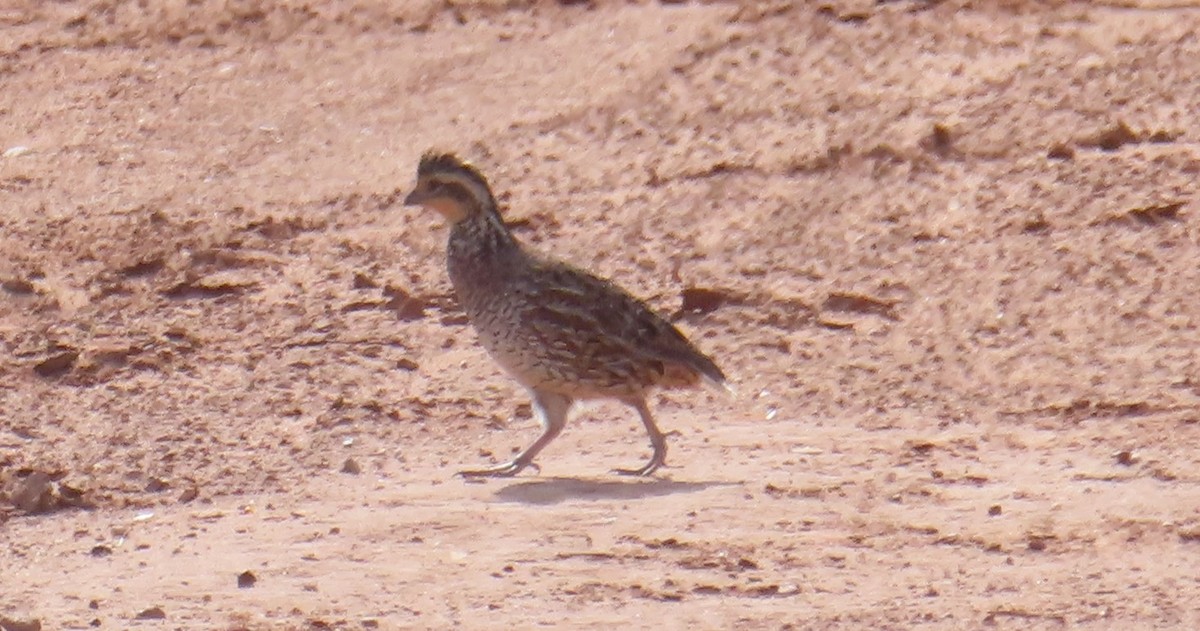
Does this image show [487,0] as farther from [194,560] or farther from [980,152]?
[194,560]

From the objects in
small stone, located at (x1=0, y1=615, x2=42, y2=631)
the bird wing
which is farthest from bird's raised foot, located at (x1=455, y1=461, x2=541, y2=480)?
small stone, located at (x1=0, y1=615, x2=42, y2=631)

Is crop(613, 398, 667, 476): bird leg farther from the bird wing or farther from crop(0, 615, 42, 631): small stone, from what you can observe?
crop(0, 615, 42, 631): small stone

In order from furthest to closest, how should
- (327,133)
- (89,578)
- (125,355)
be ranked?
1. (327,133)
2. (125,355)
3. (89,578)

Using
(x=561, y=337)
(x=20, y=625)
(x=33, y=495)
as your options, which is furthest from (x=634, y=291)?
(x=20, y=625)

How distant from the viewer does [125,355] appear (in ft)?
39.4

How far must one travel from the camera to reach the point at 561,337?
33.9 feet

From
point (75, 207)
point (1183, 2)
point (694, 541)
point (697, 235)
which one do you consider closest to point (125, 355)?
point (75, 207)

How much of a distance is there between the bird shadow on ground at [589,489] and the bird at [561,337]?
22 cm

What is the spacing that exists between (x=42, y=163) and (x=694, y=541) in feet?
21.1

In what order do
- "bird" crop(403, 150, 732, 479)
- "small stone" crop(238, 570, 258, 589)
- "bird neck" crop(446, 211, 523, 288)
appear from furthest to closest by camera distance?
"bird neck" crop(446, 211, 523, 288)
"bird" crop(403, 150, 732, 479)
"small stone" crop(238, 570, 258, 589)

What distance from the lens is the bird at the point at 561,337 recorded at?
10344 mm

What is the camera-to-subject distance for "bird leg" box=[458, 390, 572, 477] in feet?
33.6

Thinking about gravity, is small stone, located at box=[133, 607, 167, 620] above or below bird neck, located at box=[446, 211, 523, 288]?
below

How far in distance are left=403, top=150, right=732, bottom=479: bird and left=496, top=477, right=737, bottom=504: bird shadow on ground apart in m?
0.22
